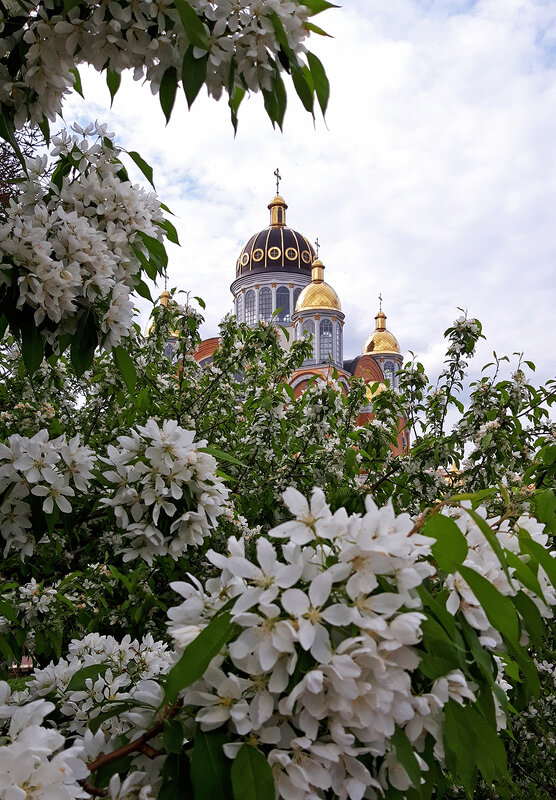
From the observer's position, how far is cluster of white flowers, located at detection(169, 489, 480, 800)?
2.61ft

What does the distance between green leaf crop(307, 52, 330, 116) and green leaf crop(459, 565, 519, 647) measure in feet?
3.10

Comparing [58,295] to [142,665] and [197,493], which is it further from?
[142,665]

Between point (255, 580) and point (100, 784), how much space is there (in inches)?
17.2

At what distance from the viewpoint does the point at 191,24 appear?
1155mm

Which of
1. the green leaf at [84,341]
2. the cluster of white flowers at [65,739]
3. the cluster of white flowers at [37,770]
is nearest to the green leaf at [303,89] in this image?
the green leaf at [84,341]

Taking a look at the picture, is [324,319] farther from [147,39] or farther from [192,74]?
[192,74]

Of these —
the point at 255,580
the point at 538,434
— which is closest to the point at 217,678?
the point at 255,580

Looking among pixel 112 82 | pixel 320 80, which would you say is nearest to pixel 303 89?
pixel 320 80

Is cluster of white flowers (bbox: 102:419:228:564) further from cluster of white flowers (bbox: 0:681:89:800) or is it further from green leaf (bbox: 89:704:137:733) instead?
cluster of white flowers (bbox: 0:681:89:800)

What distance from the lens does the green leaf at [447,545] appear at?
0.91m

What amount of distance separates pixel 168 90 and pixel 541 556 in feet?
3.67

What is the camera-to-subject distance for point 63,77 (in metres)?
1.52

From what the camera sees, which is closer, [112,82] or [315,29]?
[315,29]

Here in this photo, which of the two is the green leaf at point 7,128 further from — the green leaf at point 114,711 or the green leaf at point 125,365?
the green leaf at point 114,711
